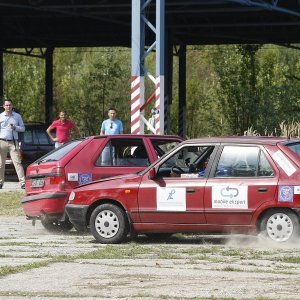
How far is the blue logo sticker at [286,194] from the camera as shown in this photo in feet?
44.5

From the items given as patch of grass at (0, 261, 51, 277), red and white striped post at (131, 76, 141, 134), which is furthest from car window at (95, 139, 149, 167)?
red and white striped post at (131, 76, 141, 134)

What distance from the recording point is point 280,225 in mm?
13664

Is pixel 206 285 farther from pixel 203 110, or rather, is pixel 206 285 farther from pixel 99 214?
pixel 203 110

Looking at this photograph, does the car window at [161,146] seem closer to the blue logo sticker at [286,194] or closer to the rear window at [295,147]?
the rear window at [295,147]

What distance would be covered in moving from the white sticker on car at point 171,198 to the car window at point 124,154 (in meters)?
2.10

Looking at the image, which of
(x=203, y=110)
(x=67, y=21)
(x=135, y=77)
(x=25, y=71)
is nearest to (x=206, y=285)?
(x=135, y=77)

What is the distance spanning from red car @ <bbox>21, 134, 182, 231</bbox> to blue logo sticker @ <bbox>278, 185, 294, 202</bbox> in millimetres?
3147

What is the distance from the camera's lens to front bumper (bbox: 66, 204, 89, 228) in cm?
1474

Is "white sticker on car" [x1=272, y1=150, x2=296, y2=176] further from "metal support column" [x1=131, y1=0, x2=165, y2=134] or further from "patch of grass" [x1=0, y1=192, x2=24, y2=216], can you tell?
"metal support column" [x1=131, y1=0, x2=165, y2=134]

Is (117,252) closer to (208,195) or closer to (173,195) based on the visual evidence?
(173,195)

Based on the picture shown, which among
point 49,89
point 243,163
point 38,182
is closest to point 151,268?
point 243,163

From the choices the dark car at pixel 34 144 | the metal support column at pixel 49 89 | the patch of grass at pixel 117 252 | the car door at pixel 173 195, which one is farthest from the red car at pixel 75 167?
the metal support column at pixel 49 89

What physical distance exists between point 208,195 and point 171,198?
1.64 feet

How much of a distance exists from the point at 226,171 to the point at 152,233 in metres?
Result: 1.53
